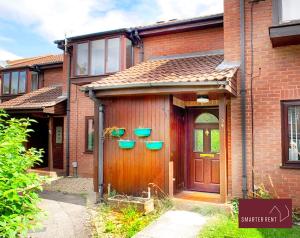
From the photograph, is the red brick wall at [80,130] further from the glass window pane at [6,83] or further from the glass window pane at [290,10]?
the glass window pane at [290,10]

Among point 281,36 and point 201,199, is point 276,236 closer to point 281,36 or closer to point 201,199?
point 201,199

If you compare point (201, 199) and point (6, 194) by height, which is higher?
point (6, 194)

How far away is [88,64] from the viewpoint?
11648 mm

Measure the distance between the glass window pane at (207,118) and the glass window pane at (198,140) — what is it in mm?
312

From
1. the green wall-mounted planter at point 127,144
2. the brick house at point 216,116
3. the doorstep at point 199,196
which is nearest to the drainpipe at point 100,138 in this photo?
the brick house at point 216,116

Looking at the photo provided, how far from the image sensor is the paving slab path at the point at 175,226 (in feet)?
16.9

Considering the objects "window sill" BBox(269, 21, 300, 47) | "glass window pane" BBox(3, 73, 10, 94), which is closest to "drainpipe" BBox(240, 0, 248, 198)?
"window sill" BBox(269, 21, 300, 47)

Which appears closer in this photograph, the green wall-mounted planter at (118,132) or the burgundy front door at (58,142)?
the green wall-mounted planter at (118,132)

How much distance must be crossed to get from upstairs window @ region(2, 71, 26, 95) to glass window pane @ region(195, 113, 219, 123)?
11.8m

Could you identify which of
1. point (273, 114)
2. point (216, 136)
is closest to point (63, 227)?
point (216, 136)

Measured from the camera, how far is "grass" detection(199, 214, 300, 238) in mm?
5023

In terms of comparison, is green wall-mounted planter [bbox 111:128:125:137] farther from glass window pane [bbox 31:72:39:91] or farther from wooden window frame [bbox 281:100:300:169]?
glass window pane [bbox 31:72:39:91]

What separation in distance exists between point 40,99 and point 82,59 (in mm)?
3432

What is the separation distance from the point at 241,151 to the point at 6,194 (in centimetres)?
560
